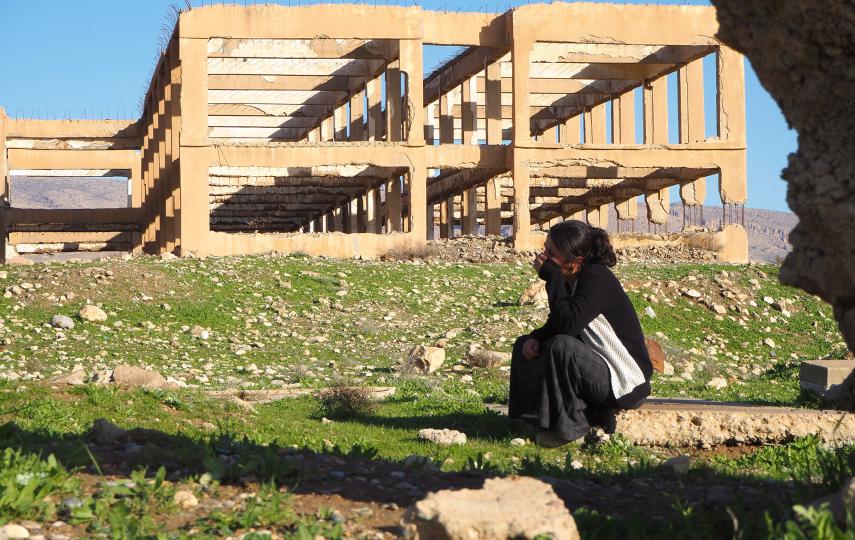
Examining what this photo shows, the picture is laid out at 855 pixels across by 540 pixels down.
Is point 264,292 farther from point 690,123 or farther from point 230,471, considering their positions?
point 690,123

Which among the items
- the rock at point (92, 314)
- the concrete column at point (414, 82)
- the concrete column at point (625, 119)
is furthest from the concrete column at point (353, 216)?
the rock at point (92, 314)

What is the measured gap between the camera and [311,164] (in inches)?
1072

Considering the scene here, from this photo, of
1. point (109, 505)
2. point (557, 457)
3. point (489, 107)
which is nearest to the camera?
point (109, 505)

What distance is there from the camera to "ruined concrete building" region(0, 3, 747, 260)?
26.7 meters

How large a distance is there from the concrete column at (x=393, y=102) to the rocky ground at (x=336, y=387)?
17.9ft

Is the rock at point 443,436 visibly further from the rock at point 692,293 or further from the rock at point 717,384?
the rock at point 692,293

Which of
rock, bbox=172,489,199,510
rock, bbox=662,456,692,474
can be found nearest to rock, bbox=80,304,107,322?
rock, bbox=662,456,692,474

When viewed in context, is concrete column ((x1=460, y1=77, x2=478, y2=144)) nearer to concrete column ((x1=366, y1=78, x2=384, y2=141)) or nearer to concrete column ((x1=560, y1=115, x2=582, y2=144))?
→ concrete column ((x1=366, y1=78, x2=384, y2=141))

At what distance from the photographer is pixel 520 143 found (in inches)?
1105

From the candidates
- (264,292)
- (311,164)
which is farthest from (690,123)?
(264,292)

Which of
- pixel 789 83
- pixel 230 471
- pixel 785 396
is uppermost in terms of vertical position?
pixel 789 83

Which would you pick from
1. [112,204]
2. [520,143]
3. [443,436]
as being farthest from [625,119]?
[112,204]

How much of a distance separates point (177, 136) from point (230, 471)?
27.2 metres

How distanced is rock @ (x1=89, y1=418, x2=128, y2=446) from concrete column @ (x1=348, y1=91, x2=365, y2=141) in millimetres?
29702
